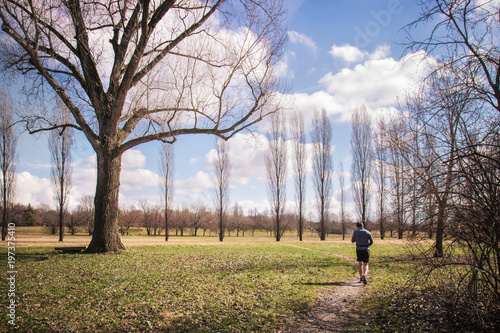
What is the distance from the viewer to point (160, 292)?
21.4ft

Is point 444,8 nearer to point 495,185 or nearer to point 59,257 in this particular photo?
→ point 495,185

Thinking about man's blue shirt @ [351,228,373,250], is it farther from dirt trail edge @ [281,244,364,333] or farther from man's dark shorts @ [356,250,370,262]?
dirt trail edge @ [281,244,364,333]

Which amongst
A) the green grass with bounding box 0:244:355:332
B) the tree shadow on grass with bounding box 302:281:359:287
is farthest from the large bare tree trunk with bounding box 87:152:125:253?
the tree shadow on grass with bounding box 302:281:359:287

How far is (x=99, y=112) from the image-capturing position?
12.1 m

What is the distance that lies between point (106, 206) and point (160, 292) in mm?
6467

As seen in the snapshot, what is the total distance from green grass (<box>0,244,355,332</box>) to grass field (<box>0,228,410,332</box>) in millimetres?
17

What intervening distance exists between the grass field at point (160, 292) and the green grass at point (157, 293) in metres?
0.02

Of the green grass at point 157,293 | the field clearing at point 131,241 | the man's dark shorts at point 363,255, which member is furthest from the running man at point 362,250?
the green grass at point 157,293

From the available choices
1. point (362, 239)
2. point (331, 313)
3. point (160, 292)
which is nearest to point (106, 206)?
point (160, 292)

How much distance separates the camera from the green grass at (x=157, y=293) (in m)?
4.91

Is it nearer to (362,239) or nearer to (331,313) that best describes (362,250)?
(362,239)

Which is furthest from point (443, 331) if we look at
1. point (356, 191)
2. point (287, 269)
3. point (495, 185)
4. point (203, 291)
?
point (356, 191)

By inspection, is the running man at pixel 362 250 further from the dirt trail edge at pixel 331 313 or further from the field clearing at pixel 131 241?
the dirt trail edge at pixel 331 313

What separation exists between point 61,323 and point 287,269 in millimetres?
7232
